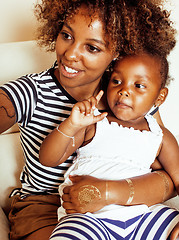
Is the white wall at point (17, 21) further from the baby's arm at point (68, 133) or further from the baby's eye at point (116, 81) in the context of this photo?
the baby's arm at point (68, 133)

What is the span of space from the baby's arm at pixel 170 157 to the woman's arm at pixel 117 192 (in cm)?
7

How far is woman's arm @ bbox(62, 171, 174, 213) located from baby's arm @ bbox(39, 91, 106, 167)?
4.3 inches

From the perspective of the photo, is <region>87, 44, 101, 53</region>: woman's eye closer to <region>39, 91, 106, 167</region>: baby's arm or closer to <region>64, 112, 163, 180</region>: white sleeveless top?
<region>39, 91, 106, 167</region>: baby's arm

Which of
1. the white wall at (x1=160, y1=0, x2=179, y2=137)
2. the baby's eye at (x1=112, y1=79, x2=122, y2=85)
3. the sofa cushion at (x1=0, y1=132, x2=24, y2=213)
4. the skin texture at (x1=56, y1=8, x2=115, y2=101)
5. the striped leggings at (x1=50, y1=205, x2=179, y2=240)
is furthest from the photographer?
the white wall at (x1=160, y1=0, x2=179, y2=137)

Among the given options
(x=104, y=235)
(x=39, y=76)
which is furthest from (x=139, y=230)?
(x=39, y=76)

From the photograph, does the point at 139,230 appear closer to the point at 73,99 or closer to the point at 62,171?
the point at 62,171

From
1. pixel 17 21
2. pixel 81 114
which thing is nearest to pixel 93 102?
pixel 81 114

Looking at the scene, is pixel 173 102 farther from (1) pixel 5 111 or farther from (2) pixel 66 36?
(1) pixel 5 111

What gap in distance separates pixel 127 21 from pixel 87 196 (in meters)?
0.60

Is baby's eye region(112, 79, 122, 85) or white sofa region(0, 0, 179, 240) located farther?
white sofa region(0, 0, 179, 240)

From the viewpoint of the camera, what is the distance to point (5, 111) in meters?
1.00

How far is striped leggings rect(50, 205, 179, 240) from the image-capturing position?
0.92 meters

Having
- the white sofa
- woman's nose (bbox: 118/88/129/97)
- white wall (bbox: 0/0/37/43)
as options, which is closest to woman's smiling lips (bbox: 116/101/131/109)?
woman's nose (bbox: 118/88/129/97)

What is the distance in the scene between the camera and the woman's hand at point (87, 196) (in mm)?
1008
